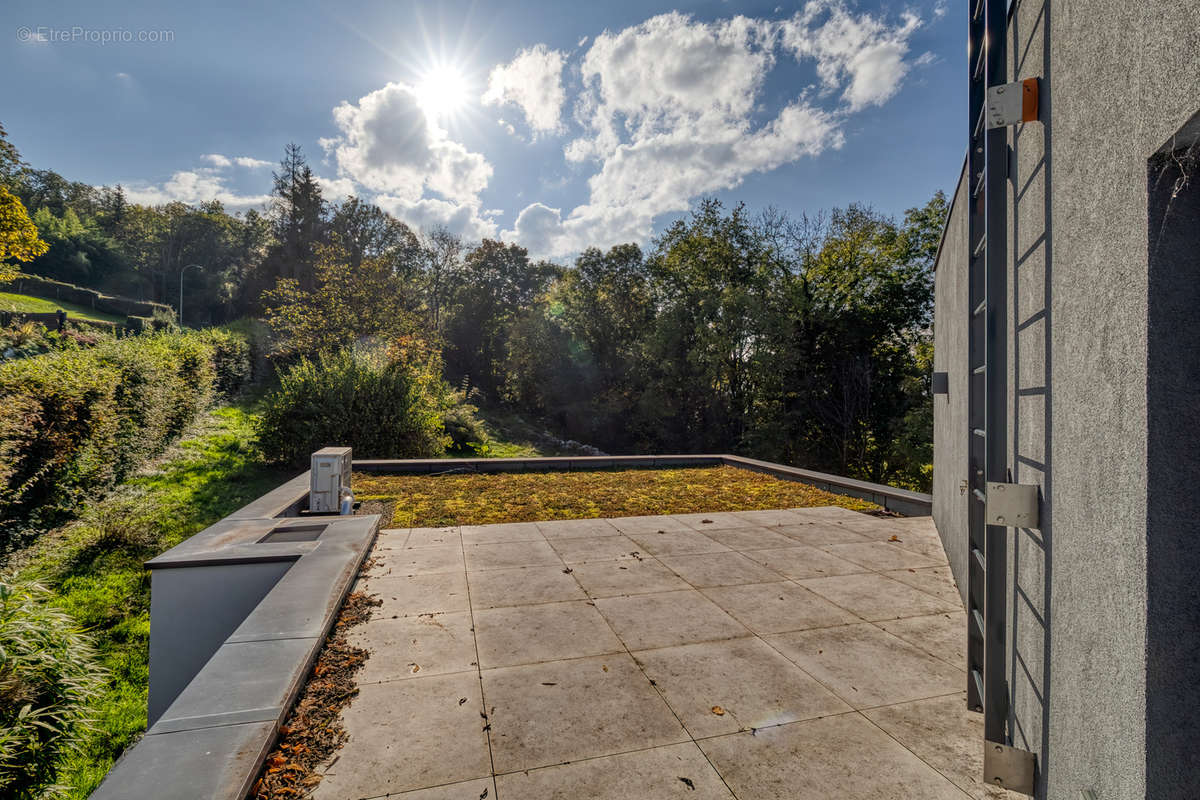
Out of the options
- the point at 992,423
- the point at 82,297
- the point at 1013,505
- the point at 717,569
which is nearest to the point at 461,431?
the point at 717,569

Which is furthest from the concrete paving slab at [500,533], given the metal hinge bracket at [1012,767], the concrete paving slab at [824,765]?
the metal hinge bracket at [1012,767]

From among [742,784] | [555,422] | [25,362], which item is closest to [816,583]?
[742,784]

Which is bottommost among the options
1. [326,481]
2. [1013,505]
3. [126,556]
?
[126,556]

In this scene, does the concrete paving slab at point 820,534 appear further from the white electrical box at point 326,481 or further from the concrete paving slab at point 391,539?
the white electrical box at point 326,481

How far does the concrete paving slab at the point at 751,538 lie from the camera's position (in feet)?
16.3

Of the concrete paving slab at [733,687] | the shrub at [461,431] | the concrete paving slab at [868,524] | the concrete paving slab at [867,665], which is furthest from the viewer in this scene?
the shrub at [461,431]

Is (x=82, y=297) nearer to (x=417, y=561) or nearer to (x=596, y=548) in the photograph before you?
(x=417, y=561)

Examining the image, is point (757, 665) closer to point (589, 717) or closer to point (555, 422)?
point (589, 717)

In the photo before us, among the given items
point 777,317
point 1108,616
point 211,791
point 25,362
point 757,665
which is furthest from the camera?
point 777,317

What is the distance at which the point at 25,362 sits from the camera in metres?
7.16

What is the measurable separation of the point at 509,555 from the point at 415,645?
5.63ft

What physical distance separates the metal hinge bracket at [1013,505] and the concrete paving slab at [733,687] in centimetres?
120

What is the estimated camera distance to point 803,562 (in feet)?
14.8

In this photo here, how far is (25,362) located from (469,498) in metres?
6.23
